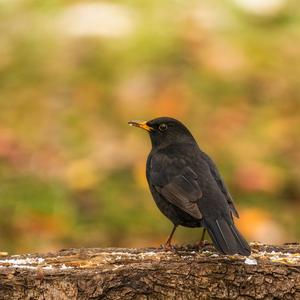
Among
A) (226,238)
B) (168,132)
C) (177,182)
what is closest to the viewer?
(226,238)

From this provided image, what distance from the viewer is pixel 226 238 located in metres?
6.63

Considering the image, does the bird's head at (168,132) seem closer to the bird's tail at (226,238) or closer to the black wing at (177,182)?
the black wing at (177,182)

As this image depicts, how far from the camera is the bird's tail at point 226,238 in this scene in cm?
650

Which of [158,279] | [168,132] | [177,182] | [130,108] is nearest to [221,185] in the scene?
[177,182]

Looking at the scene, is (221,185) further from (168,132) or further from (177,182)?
(168,132)

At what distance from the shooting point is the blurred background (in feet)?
34.7

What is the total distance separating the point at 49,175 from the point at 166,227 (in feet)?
5.74

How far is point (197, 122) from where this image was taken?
13188 mm

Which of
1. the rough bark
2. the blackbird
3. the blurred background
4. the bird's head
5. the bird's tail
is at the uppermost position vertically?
the blurred background

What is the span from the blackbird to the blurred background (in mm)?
2453

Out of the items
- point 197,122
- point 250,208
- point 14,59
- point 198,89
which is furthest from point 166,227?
point 14,59

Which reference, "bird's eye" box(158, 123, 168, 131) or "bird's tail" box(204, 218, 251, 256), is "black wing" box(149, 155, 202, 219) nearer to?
"bird's tail" box(204, 218, 251, 256)

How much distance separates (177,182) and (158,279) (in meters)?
1.06

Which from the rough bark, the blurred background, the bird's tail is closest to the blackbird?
the bird's tail
